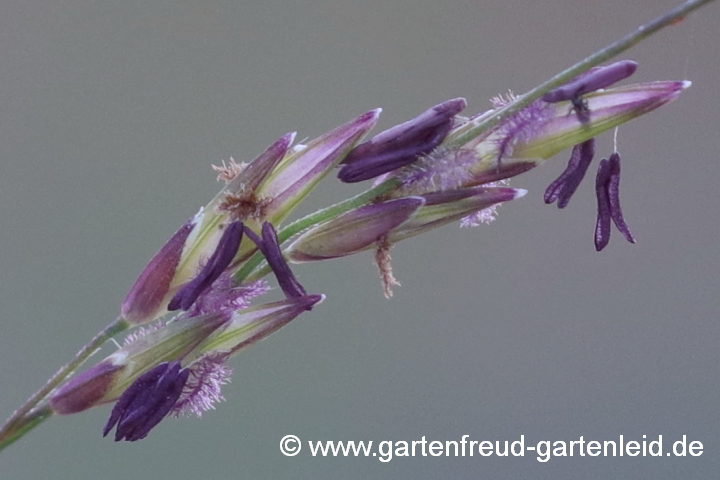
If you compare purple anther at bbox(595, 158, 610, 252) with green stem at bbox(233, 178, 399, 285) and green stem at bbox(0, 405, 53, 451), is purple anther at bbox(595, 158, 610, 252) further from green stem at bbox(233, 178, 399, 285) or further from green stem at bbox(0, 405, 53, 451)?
green stem at bbox(0, 405, 53, 451)

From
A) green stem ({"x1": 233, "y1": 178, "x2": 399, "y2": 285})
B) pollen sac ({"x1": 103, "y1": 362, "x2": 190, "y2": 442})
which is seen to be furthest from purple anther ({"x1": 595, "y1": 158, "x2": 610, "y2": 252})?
pollen sac ({"x1": 103, "y1": 362, "x2": 190, "y2": 442})

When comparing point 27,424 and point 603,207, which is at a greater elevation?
point 603,207

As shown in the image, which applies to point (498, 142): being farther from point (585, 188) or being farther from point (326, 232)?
point (585, 188)

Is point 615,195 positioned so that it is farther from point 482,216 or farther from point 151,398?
point 151,398

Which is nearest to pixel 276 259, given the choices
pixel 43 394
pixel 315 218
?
pixel 315 218

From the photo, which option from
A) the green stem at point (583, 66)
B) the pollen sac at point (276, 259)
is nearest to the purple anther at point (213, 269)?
the pollen sac at point (276, 259)

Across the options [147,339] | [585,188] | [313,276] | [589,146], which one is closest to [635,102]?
[589,146]
